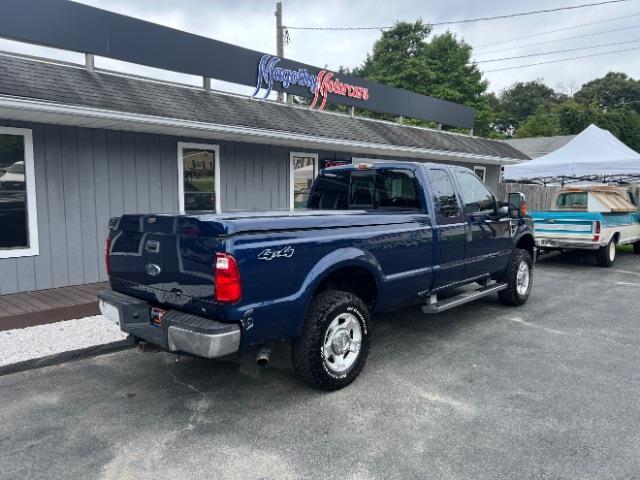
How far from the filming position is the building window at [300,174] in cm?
1084

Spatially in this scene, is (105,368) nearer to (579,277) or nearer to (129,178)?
(129,178)

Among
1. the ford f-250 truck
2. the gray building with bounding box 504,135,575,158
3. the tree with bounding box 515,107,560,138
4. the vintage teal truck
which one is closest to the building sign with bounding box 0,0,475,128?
the ford f-250 truck

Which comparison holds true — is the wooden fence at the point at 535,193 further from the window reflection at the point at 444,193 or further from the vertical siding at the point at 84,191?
the window reflection at the point at 444,193

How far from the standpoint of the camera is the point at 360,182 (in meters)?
5.56

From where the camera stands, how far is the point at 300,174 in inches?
436

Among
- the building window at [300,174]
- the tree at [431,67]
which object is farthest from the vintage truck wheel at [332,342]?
the tree at [431,67]

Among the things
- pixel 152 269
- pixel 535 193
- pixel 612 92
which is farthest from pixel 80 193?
pixel 612 92

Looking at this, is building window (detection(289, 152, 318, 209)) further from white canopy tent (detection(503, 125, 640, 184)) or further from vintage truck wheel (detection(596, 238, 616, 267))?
vintage truck wheel (detection(596, 238, 616, 267))

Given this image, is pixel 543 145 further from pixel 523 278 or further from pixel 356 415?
pixel 356 415

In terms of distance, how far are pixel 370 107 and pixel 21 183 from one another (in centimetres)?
935

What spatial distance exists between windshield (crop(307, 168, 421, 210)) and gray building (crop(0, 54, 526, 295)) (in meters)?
3.12

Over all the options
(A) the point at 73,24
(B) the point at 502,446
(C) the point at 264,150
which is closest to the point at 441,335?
(B) the point at 502,446

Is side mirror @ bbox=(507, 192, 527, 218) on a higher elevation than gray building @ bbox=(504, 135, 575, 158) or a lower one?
lower

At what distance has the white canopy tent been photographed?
11.6m
